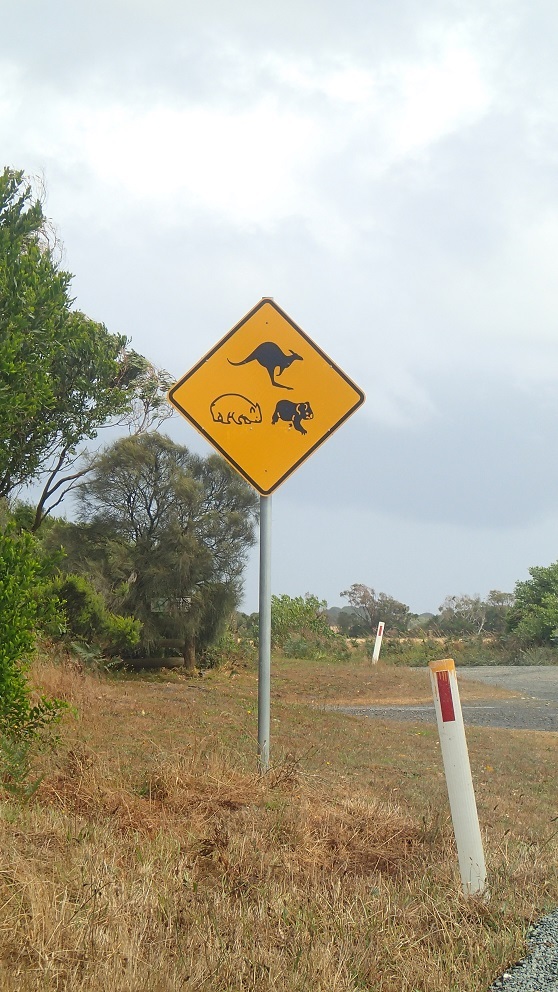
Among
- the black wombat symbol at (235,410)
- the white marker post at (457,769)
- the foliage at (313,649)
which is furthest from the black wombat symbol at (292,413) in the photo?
the foliage at (313,649)

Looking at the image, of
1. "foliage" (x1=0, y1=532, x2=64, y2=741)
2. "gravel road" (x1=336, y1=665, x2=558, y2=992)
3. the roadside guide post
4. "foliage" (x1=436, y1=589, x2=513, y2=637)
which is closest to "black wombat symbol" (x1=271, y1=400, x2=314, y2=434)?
the roadside guide post

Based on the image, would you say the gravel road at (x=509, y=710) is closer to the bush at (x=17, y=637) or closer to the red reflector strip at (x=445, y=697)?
the bush at (x=17, y=637)

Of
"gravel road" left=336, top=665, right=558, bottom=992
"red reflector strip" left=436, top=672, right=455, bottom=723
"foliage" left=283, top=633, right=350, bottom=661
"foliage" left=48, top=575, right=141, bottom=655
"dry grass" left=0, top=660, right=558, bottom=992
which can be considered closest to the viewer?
"dry grass" left=0, top=660, right=558, bottom=992

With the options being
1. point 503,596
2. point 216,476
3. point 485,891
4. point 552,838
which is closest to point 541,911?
point 485,891

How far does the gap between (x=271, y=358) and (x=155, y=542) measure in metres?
12.7

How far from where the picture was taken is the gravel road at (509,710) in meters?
14.6

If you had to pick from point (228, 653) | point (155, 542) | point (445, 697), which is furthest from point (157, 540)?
point (445, 697)

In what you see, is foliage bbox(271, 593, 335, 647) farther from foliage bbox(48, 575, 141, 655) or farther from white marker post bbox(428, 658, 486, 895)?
white marker post bbox(428, 658, 486, 895)

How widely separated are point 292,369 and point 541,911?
11.6 ft

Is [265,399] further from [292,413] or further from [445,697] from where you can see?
Result: [445,697]

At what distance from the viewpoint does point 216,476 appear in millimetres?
19562

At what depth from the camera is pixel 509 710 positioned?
54.2ft

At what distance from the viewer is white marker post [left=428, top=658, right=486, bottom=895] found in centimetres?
417

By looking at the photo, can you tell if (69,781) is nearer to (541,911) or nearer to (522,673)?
(541,911)
